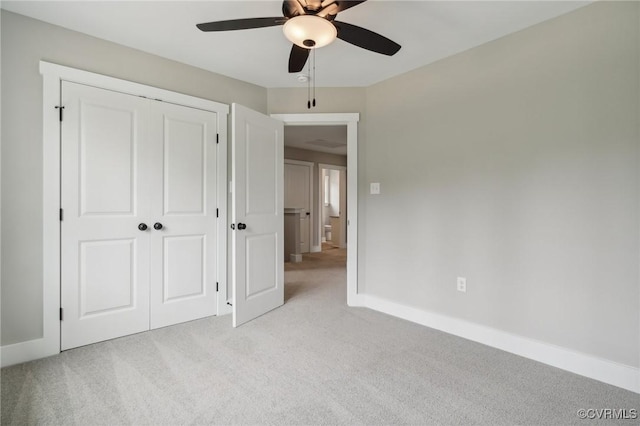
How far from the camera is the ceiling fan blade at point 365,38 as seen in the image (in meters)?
1.73

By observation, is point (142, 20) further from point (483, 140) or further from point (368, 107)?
point (483, 140)

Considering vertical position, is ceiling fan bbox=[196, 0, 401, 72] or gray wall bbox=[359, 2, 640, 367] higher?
ceiling fan bbox=[196, 0, 401, 72]

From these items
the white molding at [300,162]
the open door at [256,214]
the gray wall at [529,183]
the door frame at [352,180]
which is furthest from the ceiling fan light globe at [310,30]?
the white molding at [300,162]

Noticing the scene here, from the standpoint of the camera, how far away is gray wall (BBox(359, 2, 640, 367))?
1913 mm

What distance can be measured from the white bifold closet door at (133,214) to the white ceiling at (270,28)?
47 centimetres

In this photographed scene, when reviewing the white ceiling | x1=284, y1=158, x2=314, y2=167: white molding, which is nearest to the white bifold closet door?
the white ceiling

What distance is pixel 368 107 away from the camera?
341cm

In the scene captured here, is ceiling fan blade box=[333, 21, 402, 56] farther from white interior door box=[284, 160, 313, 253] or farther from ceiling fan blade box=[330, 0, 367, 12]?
white interior door box=[284, 160, 313, 253]

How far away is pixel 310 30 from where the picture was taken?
64.9 inches

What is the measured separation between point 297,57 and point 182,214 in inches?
67.4

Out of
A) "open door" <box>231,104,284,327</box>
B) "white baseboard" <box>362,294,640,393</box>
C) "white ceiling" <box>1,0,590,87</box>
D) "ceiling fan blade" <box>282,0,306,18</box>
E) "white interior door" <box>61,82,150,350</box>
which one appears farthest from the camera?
"open door" <box>231,104,284,327</box>

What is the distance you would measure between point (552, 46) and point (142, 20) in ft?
9.45

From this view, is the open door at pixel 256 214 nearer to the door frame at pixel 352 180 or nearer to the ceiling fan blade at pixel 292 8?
the door frame at pixel 352 180
